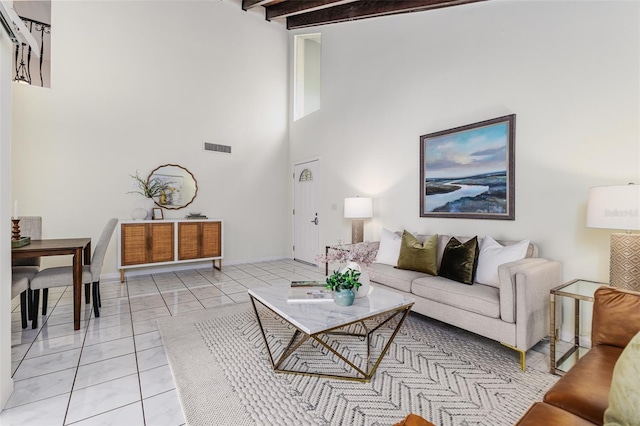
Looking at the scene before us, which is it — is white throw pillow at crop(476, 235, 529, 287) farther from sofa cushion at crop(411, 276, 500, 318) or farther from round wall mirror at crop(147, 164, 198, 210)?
round wall mirror at crop(147, 164, 198, 210)

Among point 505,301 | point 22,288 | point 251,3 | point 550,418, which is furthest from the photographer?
point 251,3

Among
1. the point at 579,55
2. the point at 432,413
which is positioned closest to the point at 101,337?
the point at 432,413

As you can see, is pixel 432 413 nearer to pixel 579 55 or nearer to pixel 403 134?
pixel 579 55

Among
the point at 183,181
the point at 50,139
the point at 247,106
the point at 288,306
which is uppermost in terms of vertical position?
the point at 247,106

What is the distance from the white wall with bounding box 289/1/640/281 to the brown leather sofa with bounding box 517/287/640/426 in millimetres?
1185

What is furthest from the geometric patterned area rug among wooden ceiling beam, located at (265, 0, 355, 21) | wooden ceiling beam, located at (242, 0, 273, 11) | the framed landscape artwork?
wooden ceiling beam, located at (242, 0, 273, 11)

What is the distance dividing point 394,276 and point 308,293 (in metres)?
1.09

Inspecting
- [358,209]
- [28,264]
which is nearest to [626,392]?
[358,209]

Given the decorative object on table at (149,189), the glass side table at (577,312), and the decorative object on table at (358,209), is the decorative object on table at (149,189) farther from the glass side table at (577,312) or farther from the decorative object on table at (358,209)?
the glass side table at (577,312)

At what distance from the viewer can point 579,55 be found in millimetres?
2303

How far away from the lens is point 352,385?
1756 mm

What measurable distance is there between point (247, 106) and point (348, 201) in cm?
296

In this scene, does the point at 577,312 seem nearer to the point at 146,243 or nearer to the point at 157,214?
the point at 146,243

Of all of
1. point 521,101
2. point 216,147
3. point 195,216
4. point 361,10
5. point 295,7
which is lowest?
point 195,216
